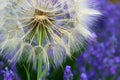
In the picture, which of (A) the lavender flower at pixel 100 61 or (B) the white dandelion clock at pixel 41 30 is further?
(A) the lavender flower at pixel 100 61

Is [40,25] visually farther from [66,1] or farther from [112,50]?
[112,50]

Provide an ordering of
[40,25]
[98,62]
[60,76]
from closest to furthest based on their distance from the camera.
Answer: [40,25]
[60,76]
[98,62]

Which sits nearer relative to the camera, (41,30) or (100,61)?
(41,30)

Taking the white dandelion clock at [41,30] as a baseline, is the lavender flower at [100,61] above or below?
below

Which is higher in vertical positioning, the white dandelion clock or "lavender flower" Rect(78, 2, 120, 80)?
the white dandelion clock

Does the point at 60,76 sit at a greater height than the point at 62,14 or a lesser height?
lesser

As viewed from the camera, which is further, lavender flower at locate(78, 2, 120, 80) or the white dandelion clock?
lavender flower at locate(78, 2, 120, 80)

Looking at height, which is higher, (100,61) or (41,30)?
(41,30)

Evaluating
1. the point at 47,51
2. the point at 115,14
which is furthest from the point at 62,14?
the point at 115,14
